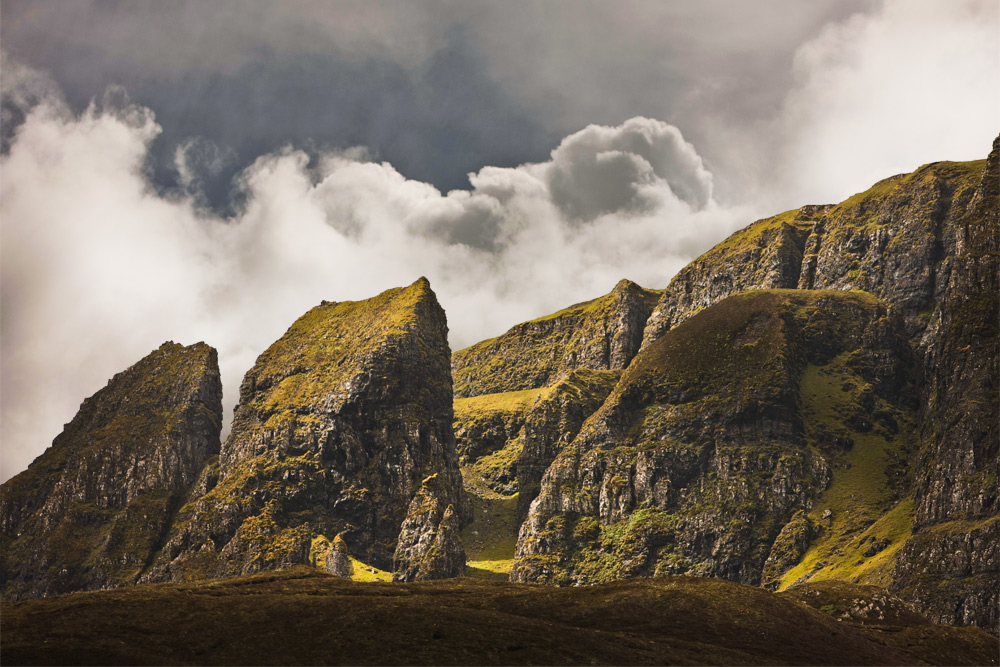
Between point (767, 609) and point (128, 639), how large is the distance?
382 feet

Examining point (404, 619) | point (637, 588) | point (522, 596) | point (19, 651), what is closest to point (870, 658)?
point (637, 588)

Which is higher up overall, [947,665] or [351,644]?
[351,644]

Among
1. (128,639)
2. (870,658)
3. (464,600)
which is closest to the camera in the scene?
(128,639)

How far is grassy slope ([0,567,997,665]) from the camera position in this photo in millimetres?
146250

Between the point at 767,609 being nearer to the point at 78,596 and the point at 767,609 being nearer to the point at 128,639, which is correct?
the point at 128,639

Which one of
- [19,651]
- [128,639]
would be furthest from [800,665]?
[19,651]

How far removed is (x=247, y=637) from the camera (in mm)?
155500

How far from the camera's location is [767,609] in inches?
7224

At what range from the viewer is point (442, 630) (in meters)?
159

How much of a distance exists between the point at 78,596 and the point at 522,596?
290 feet

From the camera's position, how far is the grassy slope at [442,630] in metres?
146

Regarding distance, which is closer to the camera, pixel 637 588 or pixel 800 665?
pixel 800 665

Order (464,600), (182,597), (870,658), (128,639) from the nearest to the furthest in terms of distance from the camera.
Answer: (128,639) → (870,658) → (182,597) → (464,600)

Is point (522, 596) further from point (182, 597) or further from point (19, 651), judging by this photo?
point (19, 651)
